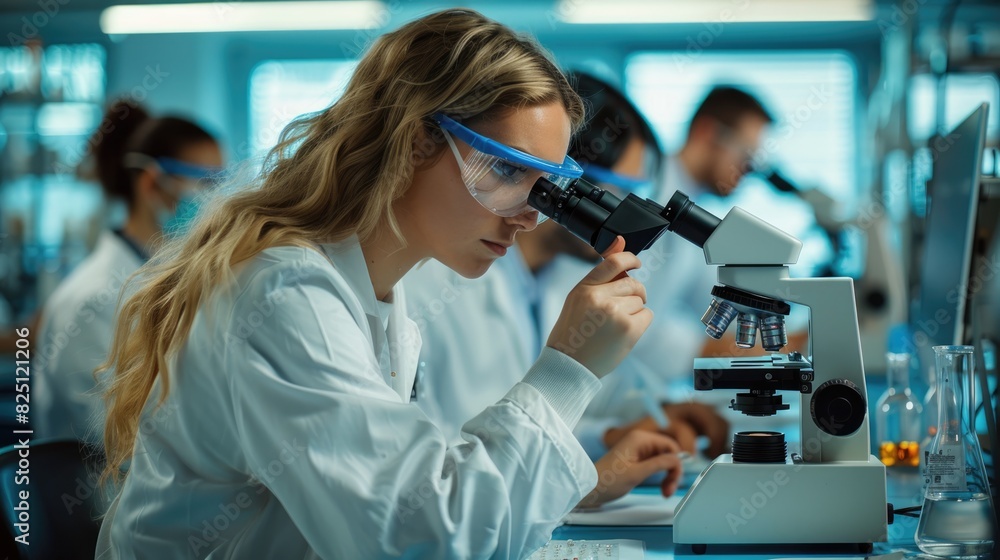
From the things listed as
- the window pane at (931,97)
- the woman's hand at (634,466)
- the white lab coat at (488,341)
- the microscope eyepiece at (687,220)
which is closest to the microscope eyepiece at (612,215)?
the microscope eyepiece at (687,220)

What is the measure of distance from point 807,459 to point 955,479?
0.67 feet

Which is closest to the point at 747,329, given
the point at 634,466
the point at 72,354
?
the point at 634,466

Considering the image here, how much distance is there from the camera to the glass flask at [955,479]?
4.05 feet

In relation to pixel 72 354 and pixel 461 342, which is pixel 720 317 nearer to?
pixel 461 342

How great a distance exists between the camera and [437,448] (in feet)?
3.55

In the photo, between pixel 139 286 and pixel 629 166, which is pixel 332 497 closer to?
pixel 139 286

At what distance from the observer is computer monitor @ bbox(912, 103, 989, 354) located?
1.57 metres

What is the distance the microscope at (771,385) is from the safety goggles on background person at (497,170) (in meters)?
0.02

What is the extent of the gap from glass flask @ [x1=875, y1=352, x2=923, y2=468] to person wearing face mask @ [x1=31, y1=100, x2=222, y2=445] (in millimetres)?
1908

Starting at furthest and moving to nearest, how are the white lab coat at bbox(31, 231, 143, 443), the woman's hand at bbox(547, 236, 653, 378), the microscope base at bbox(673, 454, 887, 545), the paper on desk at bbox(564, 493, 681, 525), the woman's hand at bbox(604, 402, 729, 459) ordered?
the white lab coat at bbox(31, 231, 143, 443), the woman's hand at bbox(604, 402, 729, 459), the paper on desk at bbox(564, 493, 681, 525), the microscope base at bbox(673, 454, 887, 545), the woman's hand at bbox(547, 236, 653, 378)

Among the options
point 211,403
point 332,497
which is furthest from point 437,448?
point 211,403

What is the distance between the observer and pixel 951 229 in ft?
5.67

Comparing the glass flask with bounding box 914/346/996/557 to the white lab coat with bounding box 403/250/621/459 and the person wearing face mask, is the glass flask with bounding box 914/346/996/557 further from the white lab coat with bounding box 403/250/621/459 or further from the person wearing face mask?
the person wearing face mask

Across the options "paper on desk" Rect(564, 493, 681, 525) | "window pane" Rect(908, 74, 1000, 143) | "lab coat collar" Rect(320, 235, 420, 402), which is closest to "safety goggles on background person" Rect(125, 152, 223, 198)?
"lab coat collar" Rect(320, 235, 420, 402)
